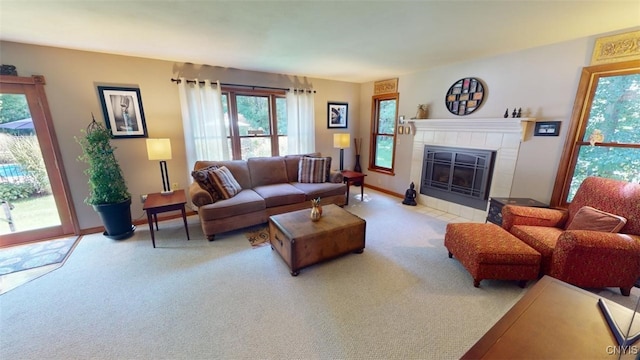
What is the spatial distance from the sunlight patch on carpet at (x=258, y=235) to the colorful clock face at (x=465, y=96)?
11.1 ft

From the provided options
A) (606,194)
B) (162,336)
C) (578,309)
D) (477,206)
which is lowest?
(162,336)

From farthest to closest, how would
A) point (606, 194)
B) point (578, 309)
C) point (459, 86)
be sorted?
point (459, 86)
point (606, 194)
point (578, 309)

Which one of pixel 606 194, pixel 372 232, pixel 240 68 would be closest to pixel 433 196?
pixel 372 232

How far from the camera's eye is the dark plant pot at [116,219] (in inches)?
113

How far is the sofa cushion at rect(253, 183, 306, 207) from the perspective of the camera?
332 cm

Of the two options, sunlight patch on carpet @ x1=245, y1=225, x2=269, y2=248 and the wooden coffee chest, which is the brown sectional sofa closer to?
sunlight patch on carpet @ x1=245, y1=225, x2=269, y2=248

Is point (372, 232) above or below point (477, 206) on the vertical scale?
below

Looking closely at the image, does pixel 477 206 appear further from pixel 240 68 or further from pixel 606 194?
pixel 240 68

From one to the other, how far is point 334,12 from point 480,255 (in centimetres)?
238

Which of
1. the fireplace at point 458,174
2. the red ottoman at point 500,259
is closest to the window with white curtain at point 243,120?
the fireplace at point 458,174

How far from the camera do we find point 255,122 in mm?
4227

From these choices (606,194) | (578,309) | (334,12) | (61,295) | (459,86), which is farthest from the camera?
(459,86)

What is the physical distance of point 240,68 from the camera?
3799 millimetres

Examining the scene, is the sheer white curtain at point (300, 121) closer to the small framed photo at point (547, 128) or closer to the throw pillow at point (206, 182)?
the throw pillow at point (206, 182)
